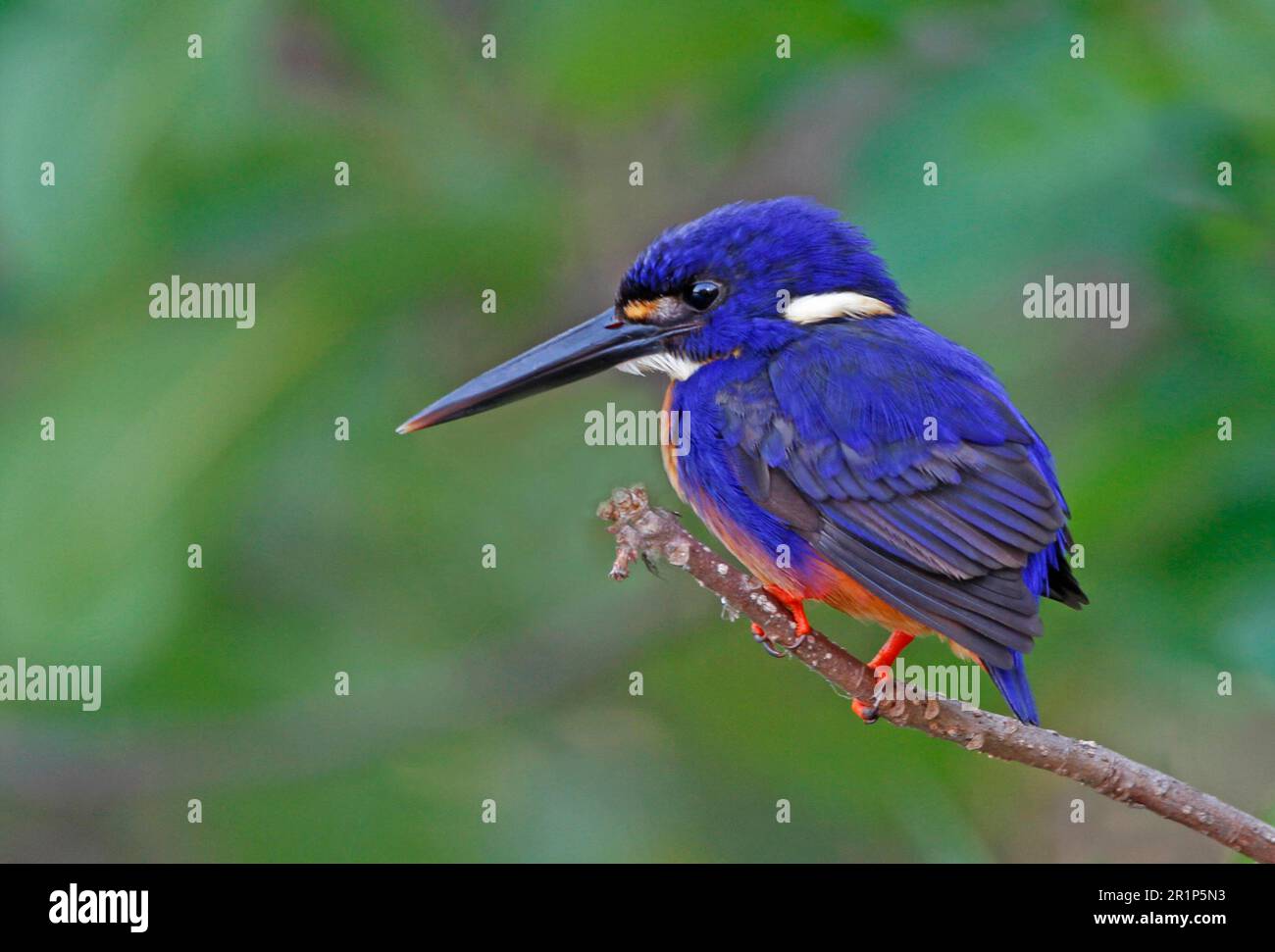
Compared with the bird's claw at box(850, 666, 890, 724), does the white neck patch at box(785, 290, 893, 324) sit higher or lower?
higher

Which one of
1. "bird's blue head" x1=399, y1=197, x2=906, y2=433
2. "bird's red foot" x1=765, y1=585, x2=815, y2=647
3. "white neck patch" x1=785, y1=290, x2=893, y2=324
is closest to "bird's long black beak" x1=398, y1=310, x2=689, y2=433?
"bird's blue head" x1=399, y1=197, x2=906, y2=433

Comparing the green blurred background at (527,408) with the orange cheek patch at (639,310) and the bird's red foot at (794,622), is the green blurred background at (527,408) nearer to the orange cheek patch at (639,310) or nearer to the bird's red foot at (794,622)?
the orange cheek patch at (639,310)

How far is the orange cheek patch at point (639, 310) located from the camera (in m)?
3.47

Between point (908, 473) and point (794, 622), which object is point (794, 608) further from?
point (794, 622)

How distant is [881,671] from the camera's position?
2.77 m

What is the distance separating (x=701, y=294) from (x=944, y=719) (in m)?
1.13

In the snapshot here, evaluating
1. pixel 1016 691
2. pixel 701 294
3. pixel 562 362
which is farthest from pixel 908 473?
pixel 562 362

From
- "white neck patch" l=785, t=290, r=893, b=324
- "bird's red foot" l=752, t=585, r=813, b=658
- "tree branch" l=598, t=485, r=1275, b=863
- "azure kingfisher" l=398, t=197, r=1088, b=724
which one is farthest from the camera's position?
"white neck patch" l=785, t=290, r=893, b=324

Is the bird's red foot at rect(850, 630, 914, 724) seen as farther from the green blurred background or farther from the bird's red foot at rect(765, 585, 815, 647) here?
the green blurred background

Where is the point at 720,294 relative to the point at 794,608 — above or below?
above

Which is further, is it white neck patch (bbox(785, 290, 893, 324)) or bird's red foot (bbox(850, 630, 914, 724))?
white neck patch (bbox(785, 290, 893, 324))

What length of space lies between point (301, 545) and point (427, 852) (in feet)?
2.88

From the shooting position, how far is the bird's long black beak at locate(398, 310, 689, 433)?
11.4 ft

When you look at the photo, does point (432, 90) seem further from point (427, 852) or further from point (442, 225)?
point (427, 852)
